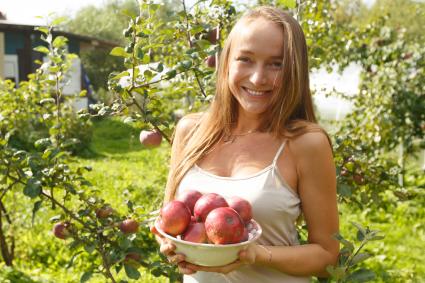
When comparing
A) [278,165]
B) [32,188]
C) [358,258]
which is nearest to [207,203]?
[278,165]

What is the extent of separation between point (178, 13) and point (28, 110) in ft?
6.35

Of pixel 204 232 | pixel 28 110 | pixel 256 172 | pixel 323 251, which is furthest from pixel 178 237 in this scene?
pixel 28 110

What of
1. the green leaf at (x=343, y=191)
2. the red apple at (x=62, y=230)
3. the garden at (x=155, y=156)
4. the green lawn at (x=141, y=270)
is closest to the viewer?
the garden at (x=155, y=156)

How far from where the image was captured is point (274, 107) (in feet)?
4.77

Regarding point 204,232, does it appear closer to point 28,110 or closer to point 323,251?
point 323,251

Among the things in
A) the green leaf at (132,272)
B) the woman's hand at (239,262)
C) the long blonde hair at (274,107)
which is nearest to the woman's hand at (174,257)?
the woman's hand at (239,262)

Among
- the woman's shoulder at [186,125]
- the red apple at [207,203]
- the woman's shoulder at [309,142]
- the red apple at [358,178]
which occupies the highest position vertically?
the woman's shoulder at [309,142]

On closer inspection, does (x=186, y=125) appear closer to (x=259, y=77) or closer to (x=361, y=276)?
(x=259, y=77)

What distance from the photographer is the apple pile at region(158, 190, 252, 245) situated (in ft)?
3.92

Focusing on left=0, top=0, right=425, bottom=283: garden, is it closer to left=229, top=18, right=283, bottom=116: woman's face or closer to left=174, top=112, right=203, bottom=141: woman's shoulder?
left=174, top=112, right=203, bottom=141: woman's shoulder

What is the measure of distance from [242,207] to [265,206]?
0.31 ft

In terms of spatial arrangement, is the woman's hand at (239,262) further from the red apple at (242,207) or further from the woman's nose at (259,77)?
the woman's nose at (259,77)

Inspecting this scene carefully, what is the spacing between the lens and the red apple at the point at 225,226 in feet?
3.89

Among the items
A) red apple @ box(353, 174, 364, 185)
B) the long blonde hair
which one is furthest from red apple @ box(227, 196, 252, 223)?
red apple @ box(353, 174, 364, 185)
